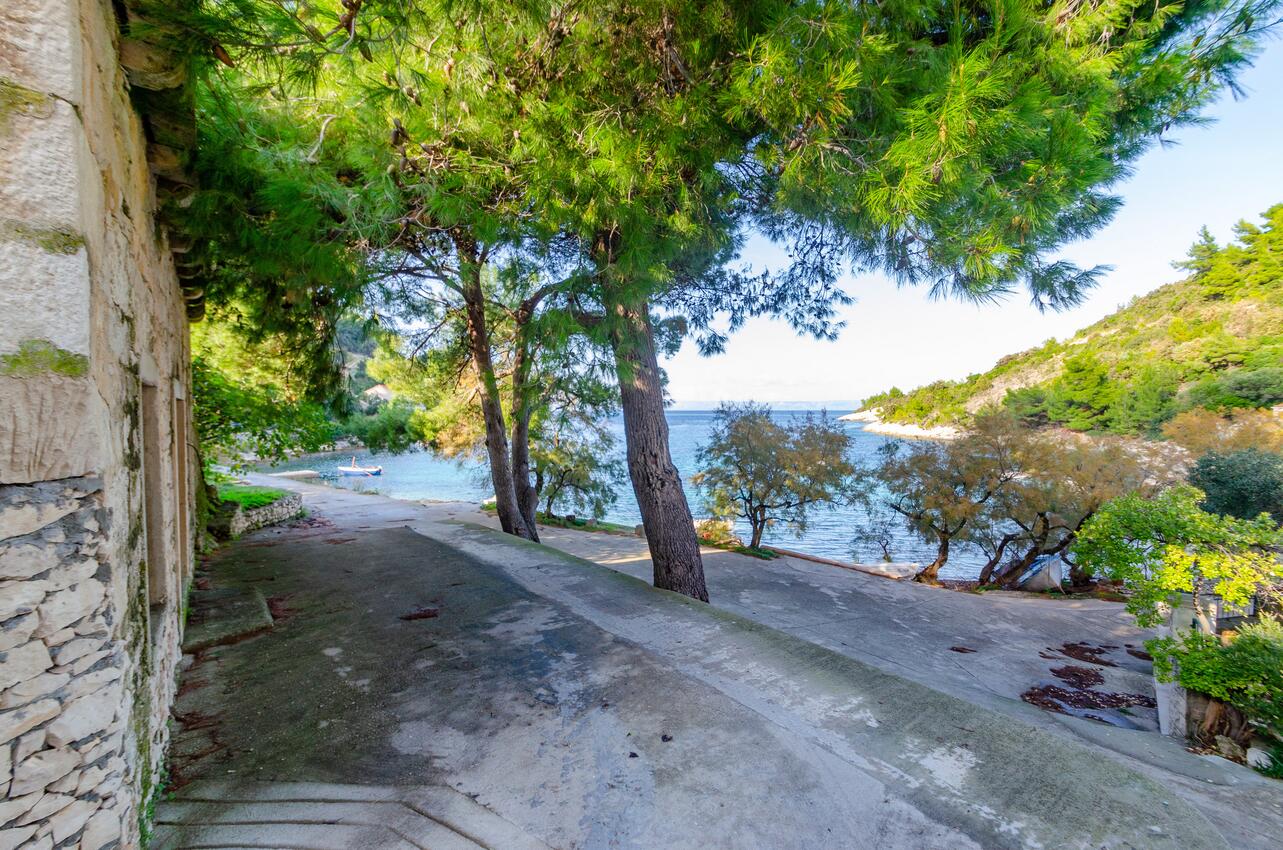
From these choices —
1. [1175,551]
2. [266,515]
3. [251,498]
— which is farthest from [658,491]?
[251,498]

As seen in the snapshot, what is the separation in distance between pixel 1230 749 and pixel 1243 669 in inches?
22.6

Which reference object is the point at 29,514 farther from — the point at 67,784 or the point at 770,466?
the point at 770,466

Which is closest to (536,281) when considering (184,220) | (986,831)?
(184,220)

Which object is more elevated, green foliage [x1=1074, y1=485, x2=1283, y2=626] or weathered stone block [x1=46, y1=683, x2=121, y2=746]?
weathered stone block [x1=46, y1=683, x2=121, y2=746]

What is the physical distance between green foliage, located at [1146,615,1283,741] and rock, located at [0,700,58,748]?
6144 millimetres

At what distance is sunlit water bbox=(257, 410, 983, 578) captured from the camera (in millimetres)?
Answer: 16859

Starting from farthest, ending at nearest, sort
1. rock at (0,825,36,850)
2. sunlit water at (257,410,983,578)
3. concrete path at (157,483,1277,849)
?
sunlit water at (257,410,983,578) → concrete path at (157,483,1277,849) → rock at (0,825,36,850)

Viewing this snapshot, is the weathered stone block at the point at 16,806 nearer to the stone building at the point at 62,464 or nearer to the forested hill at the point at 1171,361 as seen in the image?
the stone building at the point at 62,464

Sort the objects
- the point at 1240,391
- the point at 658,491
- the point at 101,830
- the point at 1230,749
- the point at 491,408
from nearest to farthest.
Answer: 1. the point at 101,830
2. the point at 1230,749
3. the point at 658,491
4. the point at 491,408
5. the point at 1240,391

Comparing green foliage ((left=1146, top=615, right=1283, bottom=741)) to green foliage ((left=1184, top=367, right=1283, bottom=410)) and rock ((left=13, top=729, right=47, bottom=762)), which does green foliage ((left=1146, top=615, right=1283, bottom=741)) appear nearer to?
rock ((left=13, top=729, right=47, bottom=762))

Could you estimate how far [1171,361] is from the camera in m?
26.8

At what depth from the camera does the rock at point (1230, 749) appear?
360 cm

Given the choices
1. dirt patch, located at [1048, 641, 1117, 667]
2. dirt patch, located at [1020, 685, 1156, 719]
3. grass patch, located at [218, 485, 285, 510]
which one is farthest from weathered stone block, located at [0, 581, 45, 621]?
dirt patch, located at [1048, 641, 1117, 667]

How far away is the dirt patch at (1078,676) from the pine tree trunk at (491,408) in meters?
7.82
